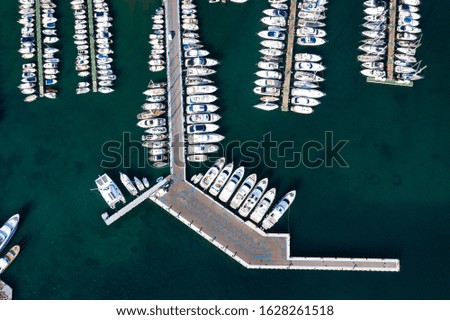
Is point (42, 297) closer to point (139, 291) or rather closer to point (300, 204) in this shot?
point (139, 291)

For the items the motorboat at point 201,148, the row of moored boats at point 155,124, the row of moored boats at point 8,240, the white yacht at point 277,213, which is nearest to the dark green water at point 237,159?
the row of moored boats at point 8,240

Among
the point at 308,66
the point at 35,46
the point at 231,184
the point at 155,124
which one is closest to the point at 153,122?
the point at 155,124

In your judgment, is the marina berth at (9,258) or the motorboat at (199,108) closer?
the marina berth at (9,258)

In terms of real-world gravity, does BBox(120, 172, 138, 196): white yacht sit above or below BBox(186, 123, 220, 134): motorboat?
below

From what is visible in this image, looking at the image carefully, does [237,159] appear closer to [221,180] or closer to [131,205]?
[221,180]

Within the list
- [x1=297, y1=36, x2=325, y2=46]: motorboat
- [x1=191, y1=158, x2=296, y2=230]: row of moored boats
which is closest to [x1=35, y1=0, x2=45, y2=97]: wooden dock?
[x1=191, y1=158, x2=296, y2=230]: row of moored boats

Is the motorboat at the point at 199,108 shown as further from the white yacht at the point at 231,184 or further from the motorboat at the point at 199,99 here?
the white yacht at the point at 231,184

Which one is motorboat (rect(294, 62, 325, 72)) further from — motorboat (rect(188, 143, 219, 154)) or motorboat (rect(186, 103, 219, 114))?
motorboat (rect(188, 143, 219, 154))
